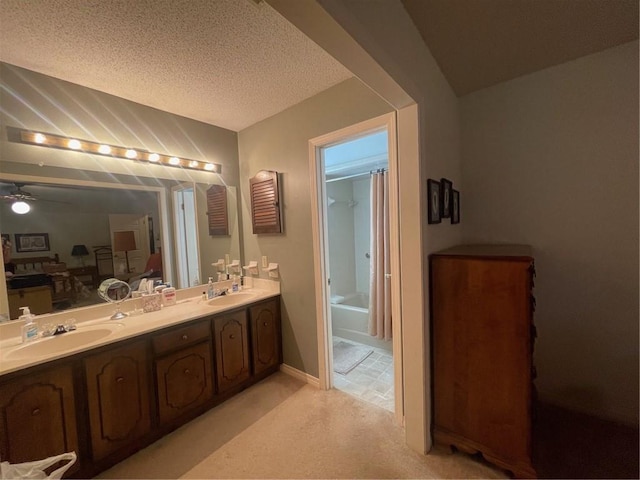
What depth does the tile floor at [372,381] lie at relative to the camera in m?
2.09

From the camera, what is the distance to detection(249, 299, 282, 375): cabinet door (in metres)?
2.29

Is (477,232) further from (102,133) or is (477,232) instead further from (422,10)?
(102,133)

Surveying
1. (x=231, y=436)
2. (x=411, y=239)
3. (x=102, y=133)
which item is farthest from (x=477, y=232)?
(x=102, y=133)

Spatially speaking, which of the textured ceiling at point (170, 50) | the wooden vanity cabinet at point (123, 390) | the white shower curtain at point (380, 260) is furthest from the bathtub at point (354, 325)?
the textured ceiling at point (170, 50)

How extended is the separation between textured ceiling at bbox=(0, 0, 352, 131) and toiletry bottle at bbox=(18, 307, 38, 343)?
1.50 m

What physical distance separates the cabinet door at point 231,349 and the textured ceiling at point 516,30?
2286mm

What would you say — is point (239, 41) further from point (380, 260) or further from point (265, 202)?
point (380, 260)

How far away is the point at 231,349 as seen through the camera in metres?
2.10

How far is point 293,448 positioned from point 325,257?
1309 millimetres

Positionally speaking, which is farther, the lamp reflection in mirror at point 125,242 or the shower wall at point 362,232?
the shower wall at point 362,232

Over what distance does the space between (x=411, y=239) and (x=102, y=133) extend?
2303 millimetres

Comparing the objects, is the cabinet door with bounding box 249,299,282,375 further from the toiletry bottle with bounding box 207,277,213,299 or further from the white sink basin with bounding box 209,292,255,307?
the toiletry bottle with bounding box 207,277,213,299

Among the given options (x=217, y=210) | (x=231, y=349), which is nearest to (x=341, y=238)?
(x=217, y=210)

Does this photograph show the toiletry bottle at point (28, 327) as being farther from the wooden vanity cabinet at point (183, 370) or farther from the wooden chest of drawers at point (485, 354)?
the wooden chest of drawers at point (485, 354)
